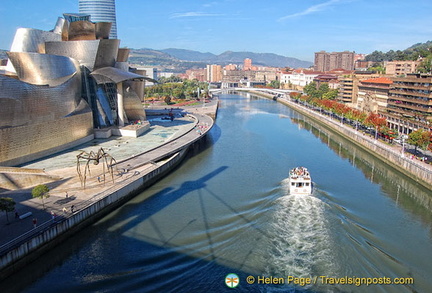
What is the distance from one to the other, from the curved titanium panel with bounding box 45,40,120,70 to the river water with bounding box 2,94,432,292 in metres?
15.3

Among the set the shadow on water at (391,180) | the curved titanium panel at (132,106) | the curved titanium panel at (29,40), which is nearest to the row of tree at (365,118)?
the shadow on water at (391,180)

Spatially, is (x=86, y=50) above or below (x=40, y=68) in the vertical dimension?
above

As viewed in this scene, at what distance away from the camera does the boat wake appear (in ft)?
49.7

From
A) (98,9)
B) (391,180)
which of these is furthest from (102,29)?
(98,9)

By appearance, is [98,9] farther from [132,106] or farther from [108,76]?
[108,76]

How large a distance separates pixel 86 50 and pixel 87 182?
58.3 feet

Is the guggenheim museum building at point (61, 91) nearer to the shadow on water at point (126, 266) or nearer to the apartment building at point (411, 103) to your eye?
the shadow on water at point (126, 266)

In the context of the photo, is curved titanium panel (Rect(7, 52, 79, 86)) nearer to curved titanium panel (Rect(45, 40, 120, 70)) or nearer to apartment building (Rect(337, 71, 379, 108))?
curved titanium panel (Rect(45, 40, 120, 70))

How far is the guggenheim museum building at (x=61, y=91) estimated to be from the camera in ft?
85.3

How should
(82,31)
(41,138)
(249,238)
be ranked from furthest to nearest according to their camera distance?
(82,31)
(41,138)
(249,238)

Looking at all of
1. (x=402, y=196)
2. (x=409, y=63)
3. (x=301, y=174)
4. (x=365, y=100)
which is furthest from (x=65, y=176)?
(x=409, y=63)

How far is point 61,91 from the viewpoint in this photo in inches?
1223

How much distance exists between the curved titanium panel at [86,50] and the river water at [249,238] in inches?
602

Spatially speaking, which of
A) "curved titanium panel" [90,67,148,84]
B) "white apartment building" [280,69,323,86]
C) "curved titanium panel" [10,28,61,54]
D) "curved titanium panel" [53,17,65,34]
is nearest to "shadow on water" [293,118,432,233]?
"curved titanium panel" [90,67,148,84]
